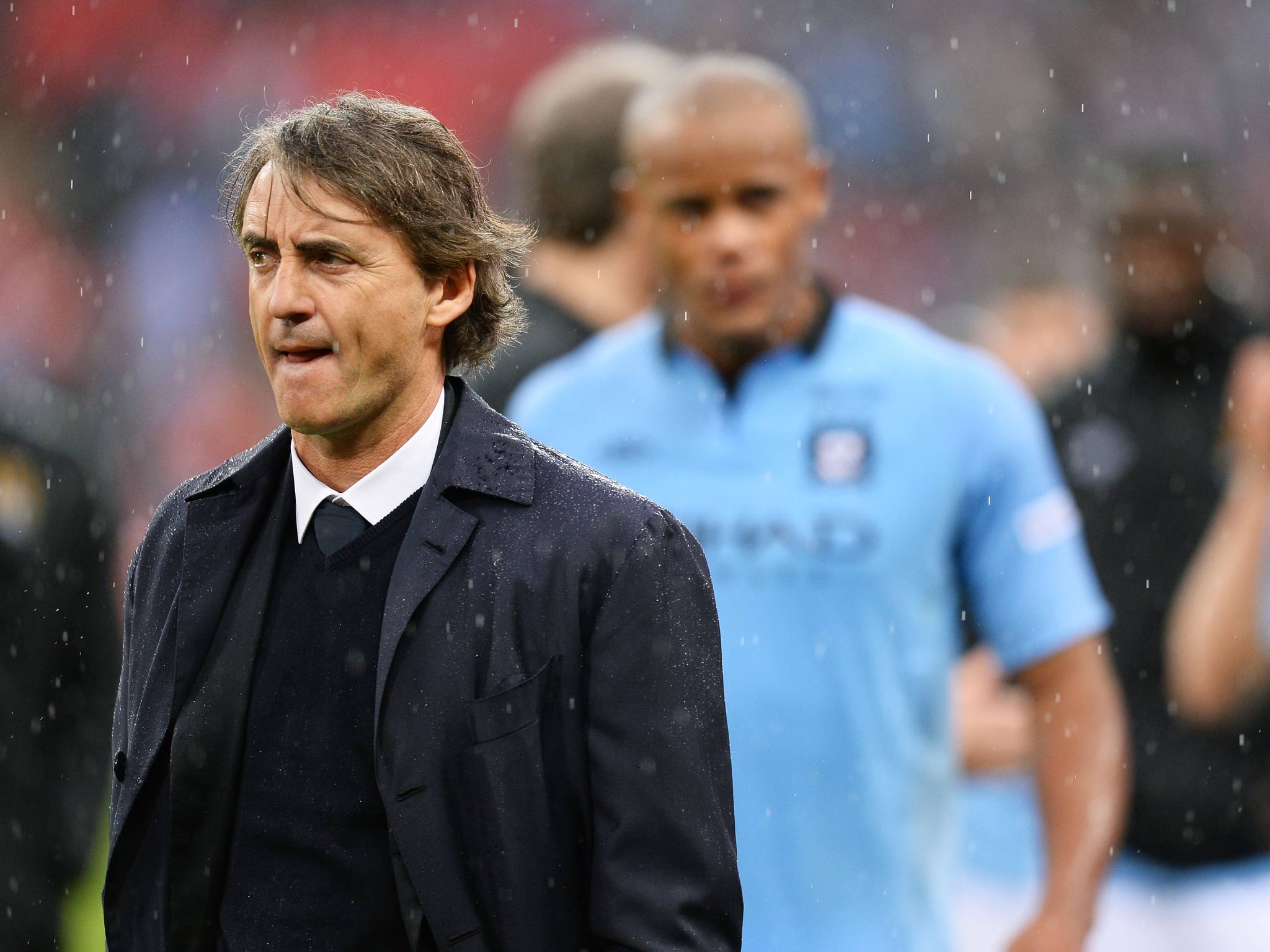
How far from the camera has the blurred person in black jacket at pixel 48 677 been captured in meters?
4.58

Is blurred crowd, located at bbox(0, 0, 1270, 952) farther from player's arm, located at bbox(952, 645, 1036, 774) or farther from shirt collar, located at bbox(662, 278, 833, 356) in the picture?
shirt collar, located at bbox(662, 278, 833, 356)

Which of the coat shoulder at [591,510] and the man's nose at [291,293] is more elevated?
the man's nose at [291,293]

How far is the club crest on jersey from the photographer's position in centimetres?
405

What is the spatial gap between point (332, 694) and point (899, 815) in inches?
88.1

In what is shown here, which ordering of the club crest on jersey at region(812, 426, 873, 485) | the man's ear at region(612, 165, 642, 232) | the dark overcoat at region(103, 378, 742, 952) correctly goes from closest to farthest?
the dark overcoat at region(103, 378, 742, 952), the club crest on jersey at region(812, 426, 873, 485), the man's ear at region(612, 165, 642, 232)

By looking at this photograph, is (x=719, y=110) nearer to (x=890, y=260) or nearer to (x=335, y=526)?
(x=890, y=260)

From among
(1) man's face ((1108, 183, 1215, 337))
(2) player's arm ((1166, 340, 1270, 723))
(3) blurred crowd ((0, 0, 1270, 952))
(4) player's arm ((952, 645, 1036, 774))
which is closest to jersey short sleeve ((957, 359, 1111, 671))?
(3) blurred crowd ((0, 0, 1270, 952))

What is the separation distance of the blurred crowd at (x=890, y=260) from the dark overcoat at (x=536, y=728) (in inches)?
88.2

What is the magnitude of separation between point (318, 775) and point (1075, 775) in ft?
7.66

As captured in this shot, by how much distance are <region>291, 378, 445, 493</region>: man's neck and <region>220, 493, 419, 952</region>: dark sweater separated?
0.08 m

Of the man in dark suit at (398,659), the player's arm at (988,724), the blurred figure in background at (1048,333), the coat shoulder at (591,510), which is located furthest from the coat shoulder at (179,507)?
the blurred figure in background at (1048,333)

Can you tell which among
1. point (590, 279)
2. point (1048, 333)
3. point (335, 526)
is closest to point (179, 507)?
point (335, 526)

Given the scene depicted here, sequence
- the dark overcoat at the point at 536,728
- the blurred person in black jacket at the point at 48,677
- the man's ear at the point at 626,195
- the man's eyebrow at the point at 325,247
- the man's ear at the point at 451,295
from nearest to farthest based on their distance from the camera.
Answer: the dark overcoat at the point at 536,728 < the man's eyebrow at the point at 325,247 < the man's ear at the point at 451,295 < the man's ear at the point at 626,195 < the blurred person in black jacket at the point at 48,677

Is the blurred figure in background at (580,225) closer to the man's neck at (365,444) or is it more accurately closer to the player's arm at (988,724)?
the player's arm at (988,724)
